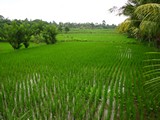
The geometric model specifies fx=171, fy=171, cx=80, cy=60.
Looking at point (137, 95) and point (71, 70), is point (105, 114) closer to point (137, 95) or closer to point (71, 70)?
point (137, 95)

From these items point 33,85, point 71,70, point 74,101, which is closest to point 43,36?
point 71,70

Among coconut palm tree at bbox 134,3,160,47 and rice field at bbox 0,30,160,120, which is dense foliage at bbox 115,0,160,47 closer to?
coconut palm tree at bbox 134,3,160,47

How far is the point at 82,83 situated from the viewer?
664cm

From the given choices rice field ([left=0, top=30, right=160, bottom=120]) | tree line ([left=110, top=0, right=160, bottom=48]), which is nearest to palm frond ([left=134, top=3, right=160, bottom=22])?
tree line ([left=110, top=0, right=160, bottom=48])

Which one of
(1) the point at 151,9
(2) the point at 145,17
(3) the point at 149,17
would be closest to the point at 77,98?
(2) the point at 145,17

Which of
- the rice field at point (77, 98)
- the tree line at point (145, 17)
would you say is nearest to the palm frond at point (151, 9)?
the tree line at point (145, 17)

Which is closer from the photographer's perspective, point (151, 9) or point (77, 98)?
point (151, 9)

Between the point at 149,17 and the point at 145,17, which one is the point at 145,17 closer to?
the point at 145,17

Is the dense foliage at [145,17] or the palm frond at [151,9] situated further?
the dense foliage at [145,17]

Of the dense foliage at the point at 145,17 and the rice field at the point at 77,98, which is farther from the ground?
the dense foliage at the point at 145,17

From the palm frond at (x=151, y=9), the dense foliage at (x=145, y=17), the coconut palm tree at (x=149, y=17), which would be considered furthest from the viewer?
the dense foliage at (x=145, y=17)

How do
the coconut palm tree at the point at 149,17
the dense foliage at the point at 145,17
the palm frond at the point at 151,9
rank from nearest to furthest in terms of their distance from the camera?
the palm frond at the point at 151,9, the coconut palm tree at the point at 149,17, the dense foliage at the point at 145,17

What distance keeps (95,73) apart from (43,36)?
71.2 feet

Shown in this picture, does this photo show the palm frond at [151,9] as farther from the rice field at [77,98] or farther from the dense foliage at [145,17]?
the rice field at [77,98]
